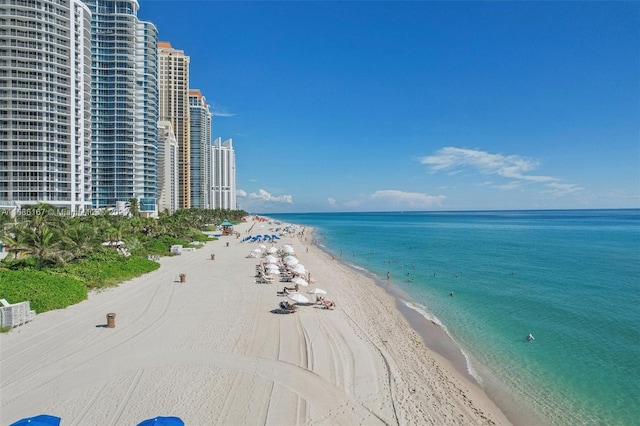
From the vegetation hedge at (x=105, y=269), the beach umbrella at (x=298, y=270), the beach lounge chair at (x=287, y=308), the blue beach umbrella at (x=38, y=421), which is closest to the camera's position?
the blue beach umbrella at (x=38, y=421)

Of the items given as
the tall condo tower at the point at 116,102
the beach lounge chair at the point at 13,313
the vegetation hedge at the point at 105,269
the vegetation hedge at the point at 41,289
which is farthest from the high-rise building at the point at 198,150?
the beach lounge chair at the point at 13,313

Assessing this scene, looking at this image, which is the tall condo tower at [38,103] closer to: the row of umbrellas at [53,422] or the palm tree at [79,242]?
the palm tree at [79,242]

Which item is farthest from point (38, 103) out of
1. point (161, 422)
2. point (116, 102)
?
point (161, 422)

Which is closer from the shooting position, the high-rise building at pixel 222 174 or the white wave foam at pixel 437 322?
the white wave foam at pixel 437 322

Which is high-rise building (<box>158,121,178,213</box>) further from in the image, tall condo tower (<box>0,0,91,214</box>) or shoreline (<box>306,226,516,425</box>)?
shoreline (<box>306,226,516,425</box>)

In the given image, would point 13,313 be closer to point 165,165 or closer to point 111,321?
point 111,321

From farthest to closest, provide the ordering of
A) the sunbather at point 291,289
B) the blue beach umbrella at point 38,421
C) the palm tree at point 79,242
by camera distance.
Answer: the palm tree at point 79,242 < the sunbather at point 291,289 < the blue beach umbrella at point 38,421

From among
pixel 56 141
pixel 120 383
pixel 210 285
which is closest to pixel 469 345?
pixel 120 383
